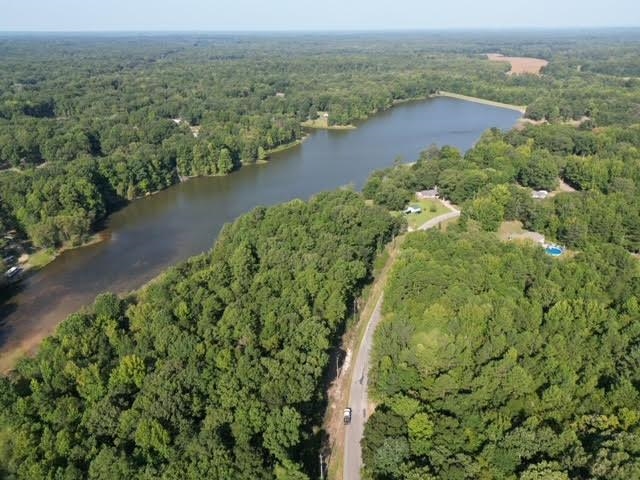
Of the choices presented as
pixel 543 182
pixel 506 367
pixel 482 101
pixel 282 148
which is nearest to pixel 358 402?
pixel 506 367

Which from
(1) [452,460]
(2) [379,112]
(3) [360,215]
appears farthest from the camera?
(2) [379,112]

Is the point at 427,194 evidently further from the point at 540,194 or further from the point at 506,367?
the point at 506,367

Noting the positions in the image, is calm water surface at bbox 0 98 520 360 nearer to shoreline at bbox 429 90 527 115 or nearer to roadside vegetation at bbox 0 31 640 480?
roadside vegetation at bbox 0 31 640 480

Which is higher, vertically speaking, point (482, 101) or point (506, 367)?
point (506, 367)

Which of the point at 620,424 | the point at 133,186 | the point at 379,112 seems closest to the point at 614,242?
the point at 620,424

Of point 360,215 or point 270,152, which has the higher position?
point 360,215

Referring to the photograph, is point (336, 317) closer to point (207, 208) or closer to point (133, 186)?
point (207, 208)
